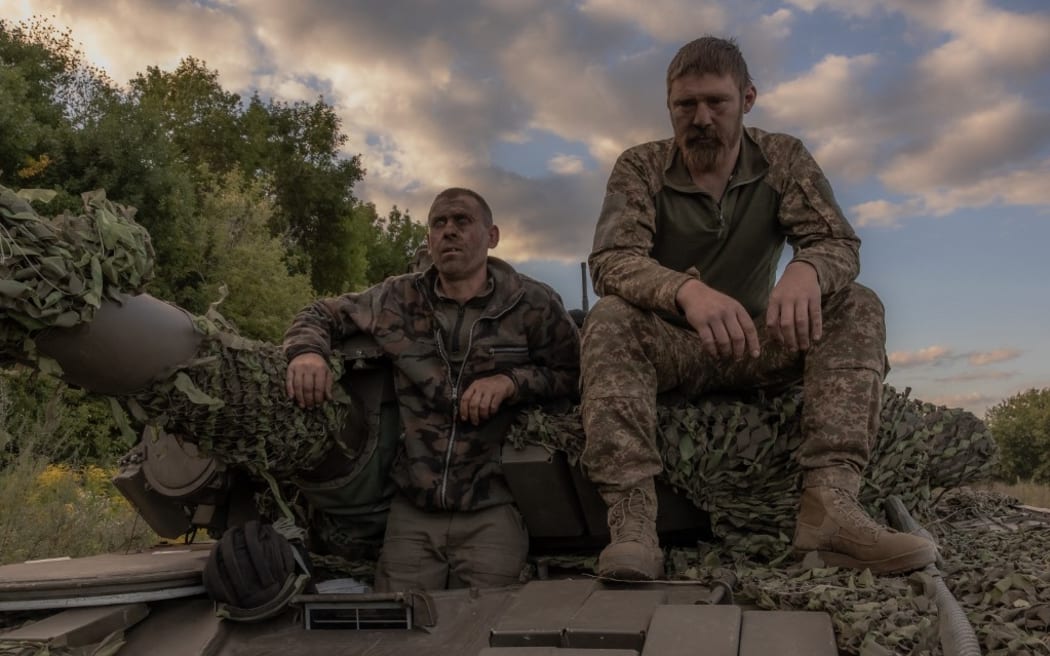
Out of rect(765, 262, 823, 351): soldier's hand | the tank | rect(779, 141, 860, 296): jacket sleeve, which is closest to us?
the tank

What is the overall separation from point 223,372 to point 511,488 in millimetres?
1212

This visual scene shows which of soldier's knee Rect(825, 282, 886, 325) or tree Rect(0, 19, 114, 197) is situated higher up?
tree Rect(0, 19, 114, 197)

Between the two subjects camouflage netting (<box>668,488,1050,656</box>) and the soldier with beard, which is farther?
the soldier with beard

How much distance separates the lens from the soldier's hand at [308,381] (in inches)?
166

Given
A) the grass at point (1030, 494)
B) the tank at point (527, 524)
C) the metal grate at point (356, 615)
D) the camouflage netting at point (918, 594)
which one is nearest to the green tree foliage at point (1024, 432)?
the grass at point (1030, 494)

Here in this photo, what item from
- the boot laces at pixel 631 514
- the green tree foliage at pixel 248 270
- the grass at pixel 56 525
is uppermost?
the green tree foliage at pixel 248 270

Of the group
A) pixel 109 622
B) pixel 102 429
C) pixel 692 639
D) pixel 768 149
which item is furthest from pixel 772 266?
pixel 102 429

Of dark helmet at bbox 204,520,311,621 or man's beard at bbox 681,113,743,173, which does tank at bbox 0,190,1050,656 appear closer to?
dark helmet at bbox 204,520,311,621

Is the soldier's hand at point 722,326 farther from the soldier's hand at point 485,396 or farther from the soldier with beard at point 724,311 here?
the soldier's hand at point 485,396

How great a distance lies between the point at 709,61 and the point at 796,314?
107 cm

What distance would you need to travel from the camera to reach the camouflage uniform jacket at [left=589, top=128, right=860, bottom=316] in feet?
13.7

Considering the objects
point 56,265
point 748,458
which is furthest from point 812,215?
point 56,265

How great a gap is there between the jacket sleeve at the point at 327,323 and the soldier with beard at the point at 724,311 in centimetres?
113

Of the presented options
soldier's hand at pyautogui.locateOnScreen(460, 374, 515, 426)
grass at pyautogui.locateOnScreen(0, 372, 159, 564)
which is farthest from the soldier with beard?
grass at pyautogui.locateOnScreen(0, 372, 159, 564)
